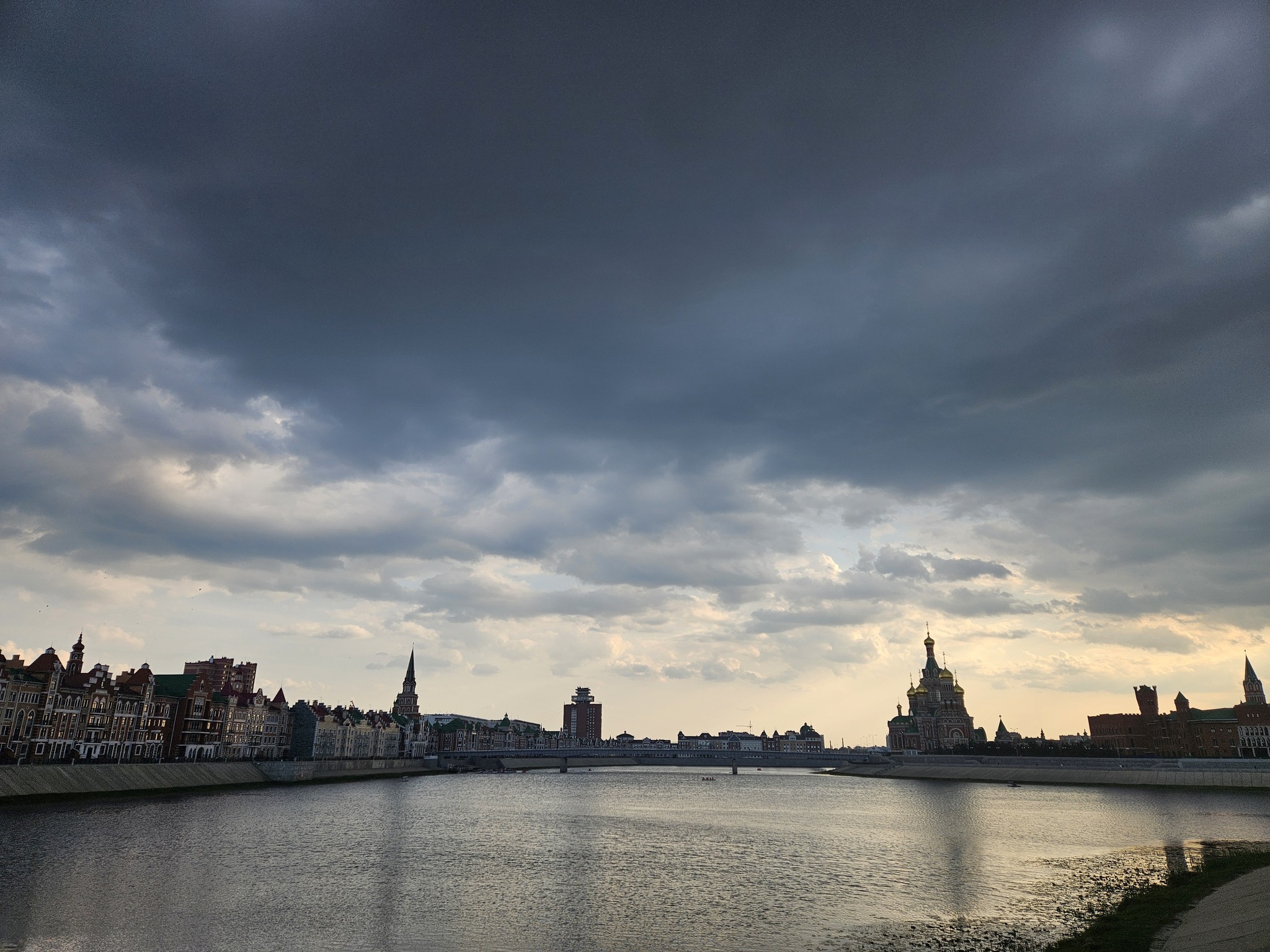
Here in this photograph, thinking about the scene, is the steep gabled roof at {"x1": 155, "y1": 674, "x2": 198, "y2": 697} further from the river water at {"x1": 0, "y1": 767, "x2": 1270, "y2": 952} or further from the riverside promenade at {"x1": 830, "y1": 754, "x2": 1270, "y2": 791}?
the riverside promenade at {"x1": 830, "y1": 754, "x2": 1270, "y2": 791}

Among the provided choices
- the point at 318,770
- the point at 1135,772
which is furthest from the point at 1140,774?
the point at 318,770

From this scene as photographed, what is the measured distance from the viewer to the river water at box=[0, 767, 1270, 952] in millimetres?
38188

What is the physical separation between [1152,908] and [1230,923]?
8445 mm

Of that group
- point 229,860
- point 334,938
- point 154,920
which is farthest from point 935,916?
point 229,860

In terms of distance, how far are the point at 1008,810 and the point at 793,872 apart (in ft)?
220

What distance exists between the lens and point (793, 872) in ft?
187

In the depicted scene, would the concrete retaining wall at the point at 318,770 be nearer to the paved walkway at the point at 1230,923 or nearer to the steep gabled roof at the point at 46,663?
the steep gabled roof at the point at 46,663

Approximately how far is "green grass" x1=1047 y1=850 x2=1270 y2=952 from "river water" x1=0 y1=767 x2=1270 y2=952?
5.84 ft

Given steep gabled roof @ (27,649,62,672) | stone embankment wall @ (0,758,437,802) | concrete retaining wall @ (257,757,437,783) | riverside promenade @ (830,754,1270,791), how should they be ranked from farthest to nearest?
concrete retaining wall @ (257,757,437,783) < riverside promenade @ (830,754,1270,791) < steep gabled roof @ (27,649,62,672) < stone embankment wall @ (0,758,437,802)

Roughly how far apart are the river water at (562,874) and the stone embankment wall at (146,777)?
20.9 feet

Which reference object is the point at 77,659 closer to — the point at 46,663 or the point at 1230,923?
the point at 46,663

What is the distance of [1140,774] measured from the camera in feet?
522

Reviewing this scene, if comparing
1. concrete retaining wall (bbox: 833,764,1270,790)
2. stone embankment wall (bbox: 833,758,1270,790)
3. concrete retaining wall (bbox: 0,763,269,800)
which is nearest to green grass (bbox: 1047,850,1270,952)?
concrete retaining wall (bbox: 0,763,269,800)

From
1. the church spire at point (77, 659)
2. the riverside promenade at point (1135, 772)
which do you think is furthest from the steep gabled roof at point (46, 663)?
the riverside promenade at point (1135, 772)
